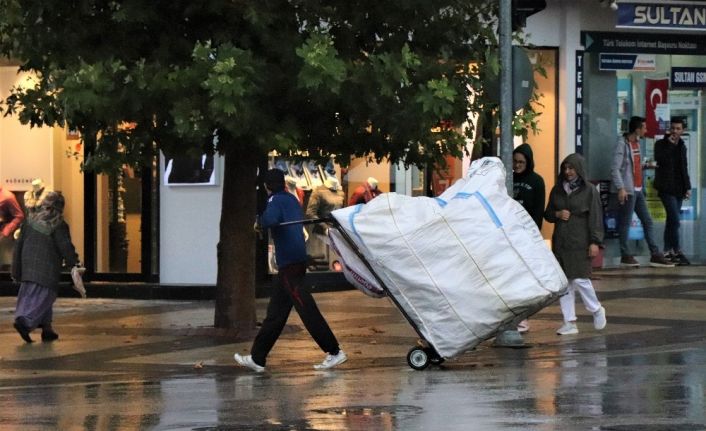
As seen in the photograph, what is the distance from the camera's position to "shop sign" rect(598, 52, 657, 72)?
23.1m

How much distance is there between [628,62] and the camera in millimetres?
23328

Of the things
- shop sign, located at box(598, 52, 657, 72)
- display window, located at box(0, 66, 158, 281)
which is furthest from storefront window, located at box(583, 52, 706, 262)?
display window, located at box(0, 66, 158, 281)

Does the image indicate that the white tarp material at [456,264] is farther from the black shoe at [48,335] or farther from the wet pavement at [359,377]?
the black shoe at [48,335]

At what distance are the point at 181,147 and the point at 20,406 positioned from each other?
430 cm

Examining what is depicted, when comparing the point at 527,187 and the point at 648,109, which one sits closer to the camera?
the point at 527,187

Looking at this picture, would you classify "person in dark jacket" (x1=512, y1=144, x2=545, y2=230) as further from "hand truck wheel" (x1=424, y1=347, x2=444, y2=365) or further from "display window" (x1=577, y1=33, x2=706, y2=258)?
"display window" (x1=577, y1=33, x2=706, y2=258)

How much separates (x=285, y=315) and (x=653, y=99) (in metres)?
12.4

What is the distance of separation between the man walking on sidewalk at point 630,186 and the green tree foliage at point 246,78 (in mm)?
7645

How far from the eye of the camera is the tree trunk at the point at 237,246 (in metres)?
15.6

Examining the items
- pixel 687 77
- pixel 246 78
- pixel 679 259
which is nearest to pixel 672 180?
pixel 679 259

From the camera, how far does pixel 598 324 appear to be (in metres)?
15.1

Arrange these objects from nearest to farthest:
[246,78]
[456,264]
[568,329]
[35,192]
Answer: [456,264] < [246,78] < [568,329] < [35,192]

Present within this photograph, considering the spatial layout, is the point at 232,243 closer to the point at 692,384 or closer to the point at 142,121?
the point at 142,121

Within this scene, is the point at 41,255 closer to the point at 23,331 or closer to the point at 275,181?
the point at 23,331
